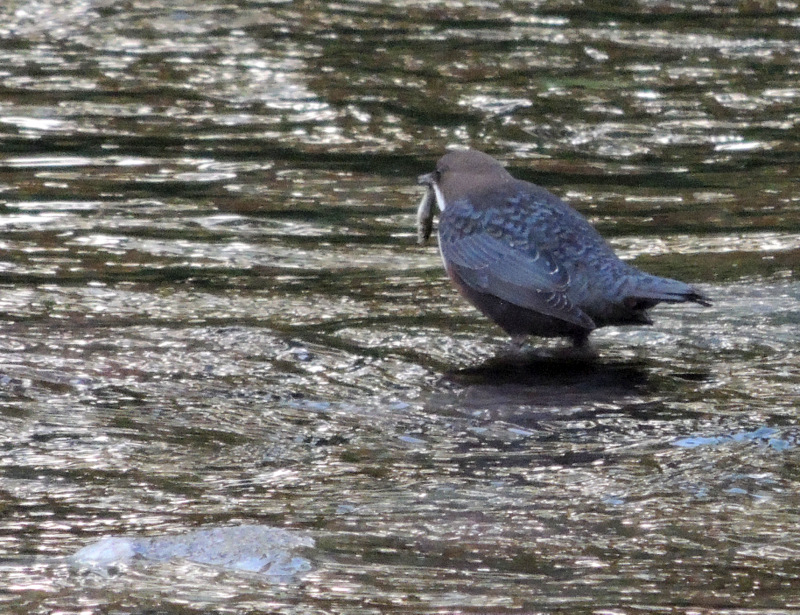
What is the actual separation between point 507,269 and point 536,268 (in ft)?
0.47

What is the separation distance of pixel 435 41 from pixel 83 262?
5.57 meters

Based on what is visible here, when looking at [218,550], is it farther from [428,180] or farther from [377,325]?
[428,180]

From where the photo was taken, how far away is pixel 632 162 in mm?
8977

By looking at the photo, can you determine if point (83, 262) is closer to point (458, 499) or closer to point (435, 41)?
point (458, 499)

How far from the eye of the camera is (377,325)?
6168 mm

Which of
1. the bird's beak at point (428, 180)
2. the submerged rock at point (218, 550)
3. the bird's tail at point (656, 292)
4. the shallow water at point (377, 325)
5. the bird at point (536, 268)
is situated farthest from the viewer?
the bird's beak at point (428, 180)

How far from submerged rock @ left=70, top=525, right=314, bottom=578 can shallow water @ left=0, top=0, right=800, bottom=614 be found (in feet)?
0.19

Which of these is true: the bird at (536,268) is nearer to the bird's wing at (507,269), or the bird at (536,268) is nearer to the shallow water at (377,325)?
the bird's wing at (507,269)

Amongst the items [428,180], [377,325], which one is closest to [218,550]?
[377,325]

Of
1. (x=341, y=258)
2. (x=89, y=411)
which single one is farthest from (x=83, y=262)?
(x=89, y=411)

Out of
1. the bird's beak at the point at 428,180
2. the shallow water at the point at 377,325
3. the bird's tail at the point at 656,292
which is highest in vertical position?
the bird's beak at the point at 428,180

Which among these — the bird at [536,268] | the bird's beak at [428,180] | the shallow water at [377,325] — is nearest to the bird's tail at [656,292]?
the bird at [536,268]

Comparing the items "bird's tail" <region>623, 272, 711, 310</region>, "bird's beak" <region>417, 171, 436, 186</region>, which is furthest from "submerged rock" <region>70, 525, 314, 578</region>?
"bird's beak" <region>417, 171, 436, 186</region>

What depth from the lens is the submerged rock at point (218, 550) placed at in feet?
11.8
